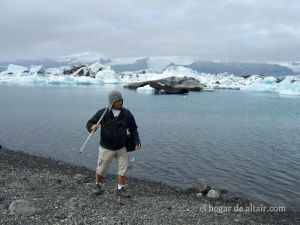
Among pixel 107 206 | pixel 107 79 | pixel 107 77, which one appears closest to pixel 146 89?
pixel 107 77

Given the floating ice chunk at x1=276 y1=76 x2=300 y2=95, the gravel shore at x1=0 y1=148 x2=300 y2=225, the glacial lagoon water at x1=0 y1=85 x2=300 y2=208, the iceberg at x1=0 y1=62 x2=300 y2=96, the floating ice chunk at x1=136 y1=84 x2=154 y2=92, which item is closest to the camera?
the gravel shore at x1=0 y1=148 x2=300 y2=225

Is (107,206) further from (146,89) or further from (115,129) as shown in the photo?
(146,89)

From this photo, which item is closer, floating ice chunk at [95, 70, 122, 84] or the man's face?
the man's face

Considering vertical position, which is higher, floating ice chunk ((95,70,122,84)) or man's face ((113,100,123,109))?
man's face ((113,100,123,109))

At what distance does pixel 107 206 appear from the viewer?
8156 millimetres

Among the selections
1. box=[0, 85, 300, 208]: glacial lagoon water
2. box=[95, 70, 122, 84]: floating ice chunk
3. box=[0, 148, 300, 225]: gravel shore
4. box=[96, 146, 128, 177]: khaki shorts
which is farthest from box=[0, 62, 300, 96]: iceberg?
box=[96, 146, 128, 177]: khaki shorts

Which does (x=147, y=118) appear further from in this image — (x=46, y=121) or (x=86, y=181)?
(x=86, y=181)

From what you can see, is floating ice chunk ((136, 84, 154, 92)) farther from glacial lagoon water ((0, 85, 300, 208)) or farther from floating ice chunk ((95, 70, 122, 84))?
glacial lagoon water ((0, 85, 300, 208))

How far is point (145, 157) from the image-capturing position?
1712 cm

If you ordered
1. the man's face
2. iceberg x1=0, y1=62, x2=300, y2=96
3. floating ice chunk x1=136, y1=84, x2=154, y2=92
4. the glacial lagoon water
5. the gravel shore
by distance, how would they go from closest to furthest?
the gravel shore < the man's face < the glacial lagoon water < floating ice chunk x1=136, y1=84, x2=154, y2=92 < iceberg x1=0, y1=62, x2=300, y2=96

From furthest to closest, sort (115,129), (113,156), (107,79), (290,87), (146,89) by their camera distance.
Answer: (107,79)
(290,87)
(146,89)
(113,156)
(115,129)

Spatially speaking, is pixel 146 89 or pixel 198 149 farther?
pixel 146 89

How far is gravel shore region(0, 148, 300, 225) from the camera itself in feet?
24.4

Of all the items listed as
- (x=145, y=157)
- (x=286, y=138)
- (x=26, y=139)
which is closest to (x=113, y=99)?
(x=145, y=157)
